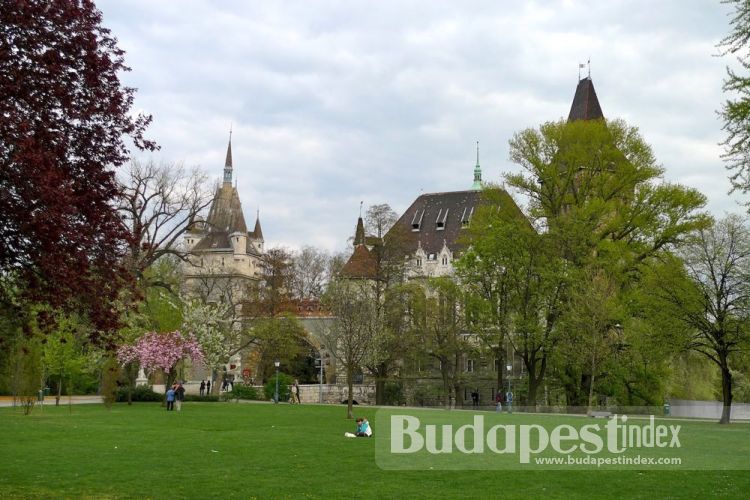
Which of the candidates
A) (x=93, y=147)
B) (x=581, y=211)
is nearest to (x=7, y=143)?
(x=93, y=147)

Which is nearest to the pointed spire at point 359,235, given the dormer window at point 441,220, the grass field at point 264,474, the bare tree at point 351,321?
the bare tree at point 351,321

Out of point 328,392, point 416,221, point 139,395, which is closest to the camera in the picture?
point 139,395

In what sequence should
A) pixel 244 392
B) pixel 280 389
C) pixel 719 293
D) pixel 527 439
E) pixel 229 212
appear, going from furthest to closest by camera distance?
pixel 229 212 < pixel 244 392 < pixel 280 389 < pixel 719 293 < pixel 527 439

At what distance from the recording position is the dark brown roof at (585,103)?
69000 mm

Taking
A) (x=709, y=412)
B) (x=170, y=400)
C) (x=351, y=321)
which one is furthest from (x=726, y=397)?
(x=170, y=400)

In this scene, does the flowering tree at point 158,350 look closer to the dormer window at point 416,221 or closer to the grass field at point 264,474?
the grass field at point 264,474

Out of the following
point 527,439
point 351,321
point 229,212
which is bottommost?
point 527,439

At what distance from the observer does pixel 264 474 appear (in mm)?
16484

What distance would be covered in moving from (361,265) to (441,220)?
24.7 metres

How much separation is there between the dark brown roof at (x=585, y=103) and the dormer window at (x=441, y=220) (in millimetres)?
19852

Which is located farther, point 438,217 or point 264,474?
point 438,217

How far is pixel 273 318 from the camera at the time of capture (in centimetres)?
6569

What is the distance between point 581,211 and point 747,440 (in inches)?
895

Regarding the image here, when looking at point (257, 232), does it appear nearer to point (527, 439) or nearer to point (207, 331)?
point (207, 331)
